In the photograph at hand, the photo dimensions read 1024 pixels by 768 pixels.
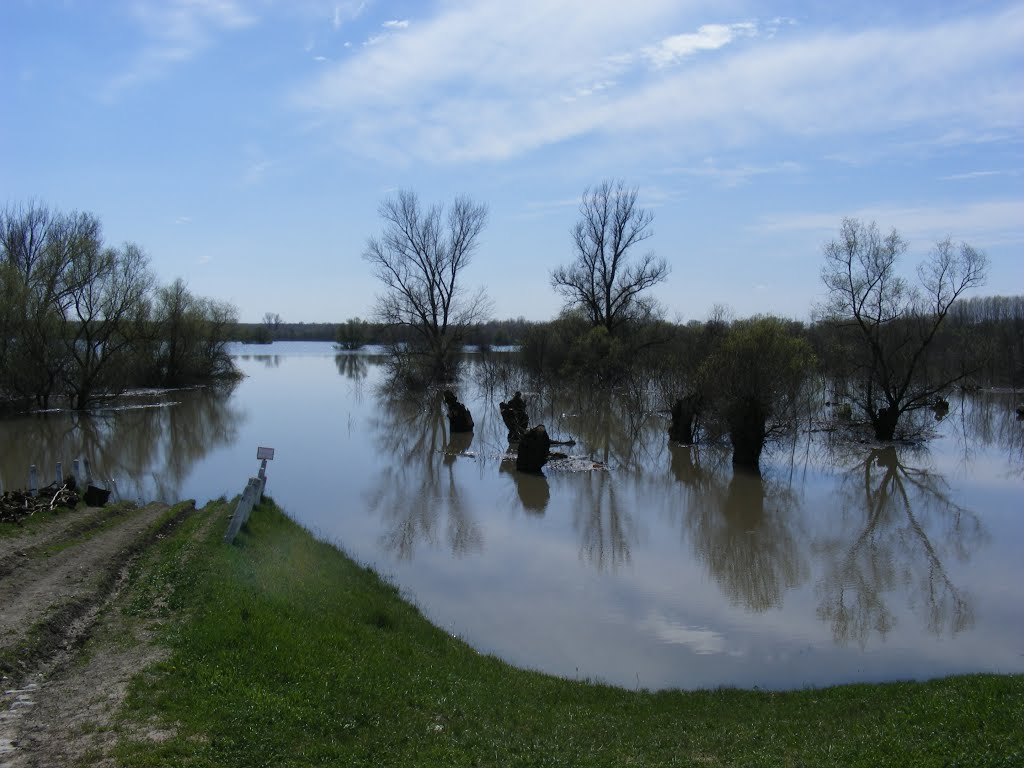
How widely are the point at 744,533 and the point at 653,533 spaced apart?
2050mm

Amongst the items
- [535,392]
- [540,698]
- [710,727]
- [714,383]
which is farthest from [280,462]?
[535,392]

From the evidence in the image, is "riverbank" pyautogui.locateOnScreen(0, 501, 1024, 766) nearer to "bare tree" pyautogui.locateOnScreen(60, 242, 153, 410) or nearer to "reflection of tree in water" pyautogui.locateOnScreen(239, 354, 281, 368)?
"bare tree" pyautogui.locateOnScreen(60, 242, 153, 410)

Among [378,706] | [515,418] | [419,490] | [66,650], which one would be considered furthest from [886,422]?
[66,650]

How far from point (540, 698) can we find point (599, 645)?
2397 millimetres

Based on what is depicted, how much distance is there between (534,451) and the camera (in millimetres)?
22609

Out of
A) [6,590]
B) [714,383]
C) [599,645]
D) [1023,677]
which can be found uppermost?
[714,383]

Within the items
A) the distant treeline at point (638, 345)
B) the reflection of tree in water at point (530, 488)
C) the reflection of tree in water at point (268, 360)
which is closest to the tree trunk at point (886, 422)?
the distant treeline at point (638, 345)

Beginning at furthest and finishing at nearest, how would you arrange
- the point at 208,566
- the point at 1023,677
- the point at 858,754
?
the point at 208,566 → the point at 1023,677 → the point at 858,754

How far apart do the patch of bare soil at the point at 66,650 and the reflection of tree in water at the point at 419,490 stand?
18.9 ft

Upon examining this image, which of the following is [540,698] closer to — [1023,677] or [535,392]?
[1023,677]

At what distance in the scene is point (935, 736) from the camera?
6.04 meters

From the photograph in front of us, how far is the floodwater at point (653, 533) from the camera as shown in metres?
9.98

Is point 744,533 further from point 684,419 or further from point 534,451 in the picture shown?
point 684,419

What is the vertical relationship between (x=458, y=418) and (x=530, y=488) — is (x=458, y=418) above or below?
above
